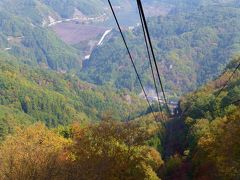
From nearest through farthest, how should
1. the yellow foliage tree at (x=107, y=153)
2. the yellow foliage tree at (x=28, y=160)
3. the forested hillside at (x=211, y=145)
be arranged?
the forested hillside at (x=211, y=145), the yellow foliage tree at (x=107, y=153), the yellow foliage tree at (x=28, y=160)

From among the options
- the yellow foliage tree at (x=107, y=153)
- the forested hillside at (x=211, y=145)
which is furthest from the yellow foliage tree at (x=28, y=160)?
the forested hillside at (x=211, y=145)

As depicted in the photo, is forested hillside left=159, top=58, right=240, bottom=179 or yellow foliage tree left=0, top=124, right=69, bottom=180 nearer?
forested hillside left=159, top=58, right=240, bottom=179

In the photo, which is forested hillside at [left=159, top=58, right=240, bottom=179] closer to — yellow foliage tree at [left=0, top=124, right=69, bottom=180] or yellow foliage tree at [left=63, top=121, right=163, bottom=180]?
yellow foliage tree at [left=63, top=121, right=163, bottom=180]

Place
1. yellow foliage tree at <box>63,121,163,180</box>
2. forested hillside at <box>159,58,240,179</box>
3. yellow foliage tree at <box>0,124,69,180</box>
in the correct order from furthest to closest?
yellow foliage tree at <box>0,124,69,180</box>
yellow foliage tree at <box>63,121,163,180</box>
forested hillside at <box>159,58,240,179</box>

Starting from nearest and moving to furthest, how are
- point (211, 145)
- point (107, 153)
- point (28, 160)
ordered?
point (107, 153) < point (28, 160) < point (211, 145)

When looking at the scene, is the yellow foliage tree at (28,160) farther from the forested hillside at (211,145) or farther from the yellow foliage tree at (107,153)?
the forested hillside at (211,145)

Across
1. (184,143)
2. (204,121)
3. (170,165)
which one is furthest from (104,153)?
(184,143)

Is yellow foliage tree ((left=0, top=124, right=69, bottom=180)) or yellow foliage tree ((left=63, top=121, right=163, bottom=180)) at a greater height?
yellow foliage tree ((left=63, top=121, right=163, bottom=180))

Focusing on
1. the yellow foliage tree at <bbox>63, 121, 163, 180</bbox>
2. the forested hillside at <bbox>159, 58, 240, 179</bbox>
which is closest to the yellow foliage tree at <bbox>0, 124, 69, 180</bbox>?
the yellow foliage tree at <bbox>63, 121, 163, 180</bbox>

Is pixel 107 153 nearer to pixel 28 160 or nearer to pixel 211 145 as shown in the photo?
pixel 28 160

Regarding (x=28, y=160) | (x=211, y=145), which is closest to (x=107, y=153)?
(x=28, y=160)

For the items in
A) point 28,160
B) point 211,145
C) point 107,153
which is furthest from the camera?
point 211,145

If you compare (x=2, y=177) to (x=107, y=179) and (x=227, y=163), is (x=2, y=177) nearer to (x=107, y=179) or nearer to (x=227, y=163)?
(x=107, y=179)
